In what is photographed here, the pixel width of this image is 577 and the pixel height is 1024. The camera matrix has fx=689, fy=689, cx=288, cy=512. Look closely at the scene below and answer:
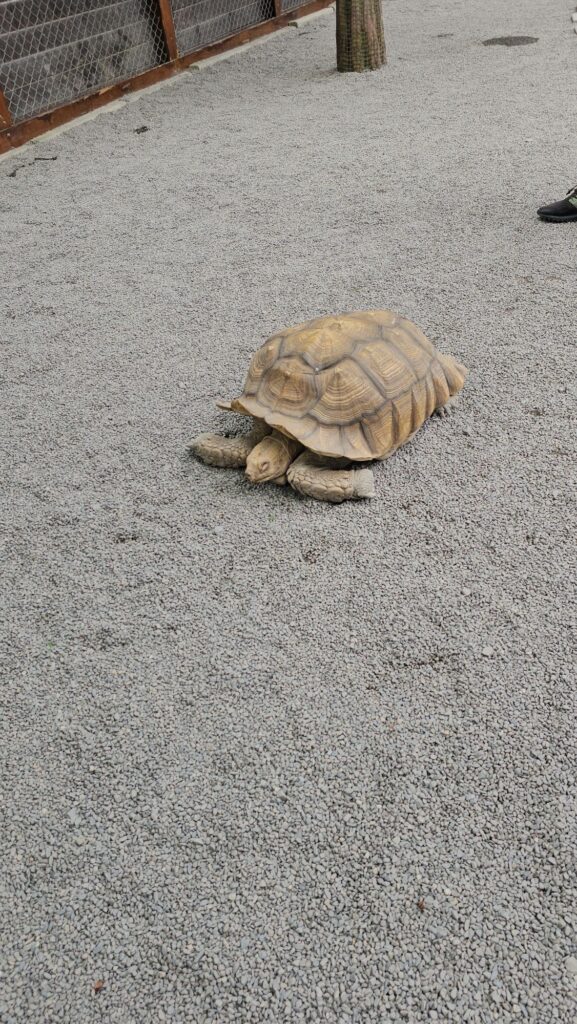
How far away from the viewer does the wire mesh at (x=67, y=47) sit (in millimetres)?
5160

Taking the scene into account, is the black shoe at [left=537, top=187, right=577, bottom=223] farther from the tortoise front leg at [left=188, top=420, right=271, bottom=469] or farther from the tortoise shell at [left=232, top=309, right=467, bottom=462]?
the tortoise front leg at [left=188, top=420, right=271, bottom=469]

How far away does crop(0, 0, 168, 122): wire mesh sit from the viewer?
203 inches

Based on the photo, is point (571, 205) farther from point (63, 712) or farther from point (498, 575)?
point (63, 712)

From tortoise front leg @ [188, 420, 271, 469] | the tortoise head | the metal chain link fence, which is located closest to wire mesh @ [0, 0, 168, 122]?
the metal chain link fence

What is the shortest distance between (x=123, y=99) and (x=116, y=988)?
6.74 m

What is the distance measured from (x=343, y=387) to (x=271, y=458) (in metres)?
0.31

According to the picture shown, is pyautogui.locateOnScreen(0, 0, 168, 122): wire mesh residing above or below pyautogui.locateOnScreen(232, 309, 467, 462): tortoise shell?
above

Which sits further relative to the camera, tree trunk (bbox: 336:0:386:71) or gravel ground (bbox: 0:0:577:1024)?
tree trunk (bbox: 336:0:386:71)

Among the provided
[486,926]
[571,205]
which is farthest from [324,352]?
[571,205]

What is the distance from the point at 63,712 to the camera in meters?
1.66

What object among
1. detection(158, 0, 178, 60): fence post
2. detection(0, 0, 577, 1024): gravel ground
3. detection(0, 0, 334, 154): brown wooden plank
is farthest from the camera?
detection(158, 0, 178, 60): fence post

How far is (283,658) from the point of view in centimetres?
172

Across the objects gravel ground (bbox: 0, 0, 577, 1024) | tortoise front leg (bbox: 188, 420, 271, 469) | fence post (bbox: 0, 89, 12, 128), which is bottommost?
gravel ground (bbox: 0, 0, 577, 1024)

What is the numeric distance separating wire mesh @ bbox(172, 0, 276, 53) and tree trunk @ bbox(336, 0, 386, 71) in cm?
155
